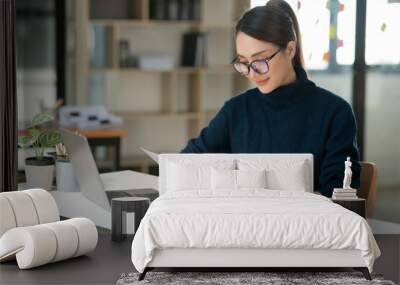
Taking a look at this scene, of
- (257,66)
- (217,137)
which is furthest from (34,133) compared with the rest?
(257,66)

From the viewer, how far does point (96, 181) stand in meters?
5.84

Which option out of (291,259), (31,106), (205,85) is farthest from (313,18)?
(291,259)

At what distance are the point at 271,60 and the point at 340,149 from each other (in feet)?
2.49

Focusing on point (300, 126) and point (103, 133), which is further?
point (103, 133)

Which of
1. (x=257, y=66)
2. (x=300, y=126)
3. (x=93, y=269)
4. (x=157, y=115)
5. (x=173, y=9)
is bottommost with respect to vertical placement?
(x=93, y=269)

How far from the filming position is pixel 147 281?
4586 millimetres

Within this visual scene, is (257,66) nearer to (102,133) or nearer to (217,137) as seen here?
(217,137)

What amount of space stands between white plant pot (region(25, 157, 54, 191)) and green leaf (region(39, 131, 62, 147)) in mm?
127

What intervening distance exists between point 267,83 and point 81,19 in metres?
2.84

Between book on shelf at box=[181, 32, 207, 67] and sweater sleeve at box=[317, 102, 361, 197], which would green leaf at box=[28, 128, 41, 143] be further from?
book on shelf at box=[181, 32, 207, 67]

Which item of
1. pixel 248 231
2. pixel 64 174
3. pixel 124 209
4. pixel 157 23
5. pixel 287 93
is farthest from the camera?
pixel 157 23

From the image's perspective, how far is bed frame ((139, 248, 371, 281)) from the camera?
181 inches

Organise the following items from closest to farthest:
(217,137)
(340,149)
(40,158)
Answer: (340,149) < (217,137) < (40,158)

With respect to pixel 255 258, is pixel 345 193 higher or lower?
higher
